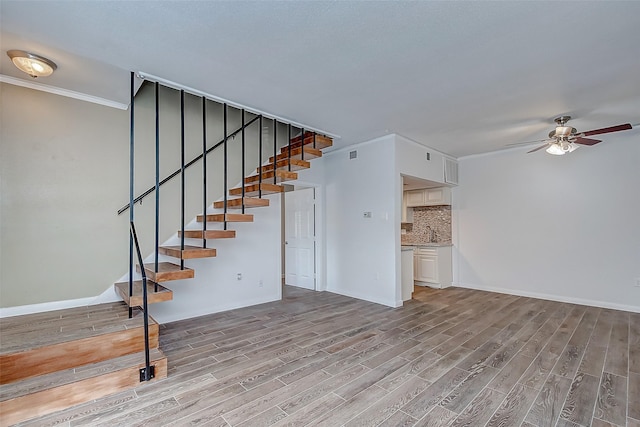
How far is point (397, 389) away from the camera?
7.52 ft

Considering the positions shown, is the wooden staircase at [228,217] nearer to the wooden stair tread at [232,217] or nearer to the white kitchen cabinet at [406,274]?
the wooden stair tread at [232,217]

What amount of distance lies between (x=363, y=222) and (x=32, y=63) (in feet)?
14.2

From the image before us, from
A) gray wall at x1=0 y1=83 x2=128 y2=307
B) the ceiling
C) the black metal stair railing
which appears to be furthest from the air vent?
gray wall at x1=0 y1=83 x2=128 y2=307

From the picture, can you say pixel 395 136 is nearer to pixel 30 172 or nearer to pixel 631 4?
pixel 631 4

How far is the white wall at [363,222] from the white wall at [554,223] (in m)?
2.37

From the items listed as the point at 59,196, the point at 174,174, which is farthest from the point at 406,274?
the point at 59,196

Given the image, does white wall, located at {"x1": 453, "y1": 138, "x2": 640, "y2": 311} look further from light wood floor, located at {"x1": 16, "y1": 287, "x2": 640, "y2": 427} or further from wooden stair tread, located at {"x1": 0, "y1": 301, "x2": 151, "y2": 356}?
wooden stair tread, located at {"x1": 0, "y1": 301, "x2": 151, "y2": 356}

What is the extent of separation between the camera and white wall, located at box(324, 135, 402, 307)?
4672 millimetres

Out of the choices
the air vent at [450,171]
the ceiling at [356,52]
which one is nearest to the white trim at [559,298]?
the air vent at [450,171]

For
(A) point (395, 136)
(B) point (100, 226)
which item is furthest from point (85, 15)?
(A) point (395, 136)

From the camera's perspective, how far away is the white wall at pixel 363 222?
4.67 meters

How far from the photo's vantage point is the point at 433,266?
236 inches

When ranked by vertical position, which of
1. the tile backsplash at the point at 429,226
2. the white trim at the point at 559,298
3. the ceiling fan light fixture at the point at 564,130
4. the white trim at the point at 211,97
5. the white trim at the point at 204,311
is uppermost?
the white trim at the point at 211,97

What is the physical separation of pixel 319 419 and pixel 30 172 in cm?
360
